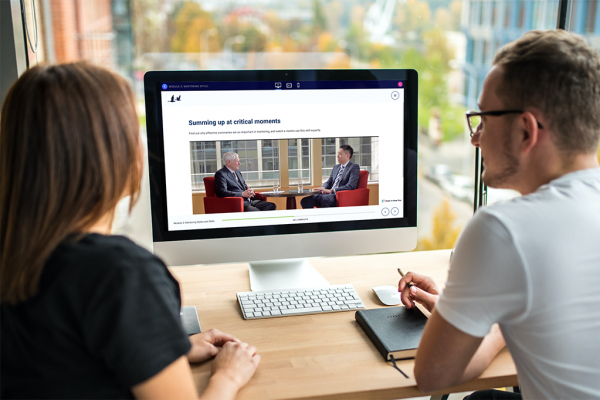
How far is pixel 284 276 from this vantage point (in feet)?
4.44

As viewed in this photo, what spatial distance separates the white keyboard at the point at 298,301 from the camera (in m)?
1.15

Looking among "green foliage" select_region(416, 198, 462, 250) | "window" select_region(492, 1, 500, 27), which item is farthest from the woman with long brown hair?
"window" select_region(492, 1, 500, 27)

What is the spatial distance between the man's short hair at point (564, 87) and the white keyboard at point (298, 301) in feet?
1.97

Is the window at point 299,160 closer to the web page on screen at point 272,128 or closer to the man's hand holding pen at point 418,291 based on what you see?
the web page on screen at point 272,128

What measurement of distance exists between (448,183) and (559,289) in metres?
3.11

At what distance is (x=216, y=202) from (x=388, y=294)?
50cm

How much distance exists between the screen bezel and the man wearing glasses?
0.38 m

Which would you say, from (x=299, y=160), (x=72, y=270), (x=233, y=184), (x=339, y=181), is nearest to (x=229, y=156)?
(x=233, y=184)

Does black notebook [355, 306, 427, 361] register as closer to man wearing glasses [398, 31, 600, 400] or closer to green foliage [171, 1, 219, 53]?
man wearing glasses [398, 31, 600, 400]

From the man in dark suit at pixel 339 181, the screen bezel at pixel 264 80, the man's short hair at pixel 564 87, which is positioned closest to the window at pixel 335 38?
the screen bezel at pixel 264 80

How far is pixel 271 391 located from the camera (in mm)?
853

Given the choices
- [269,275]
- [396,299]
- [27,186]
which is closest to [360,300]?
[396,299]

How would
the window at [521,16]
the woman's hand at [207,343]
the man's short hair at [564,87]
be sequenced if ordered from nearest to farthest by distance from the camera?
the man's short hair at [564,87]
the woman's hand at [207,343]
the window at [521,16]

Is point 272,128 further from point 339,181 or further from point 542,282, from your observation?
point 542,282
